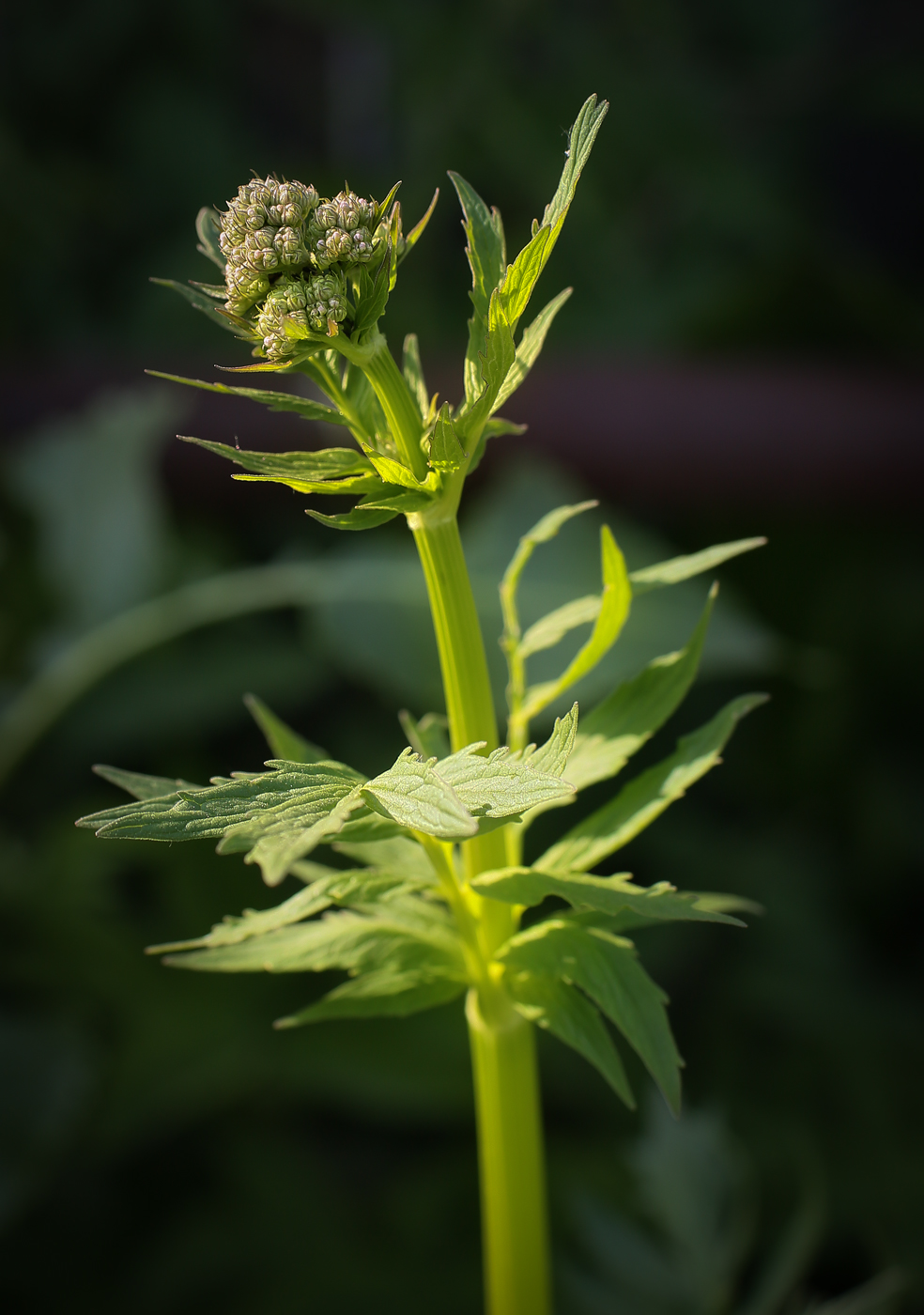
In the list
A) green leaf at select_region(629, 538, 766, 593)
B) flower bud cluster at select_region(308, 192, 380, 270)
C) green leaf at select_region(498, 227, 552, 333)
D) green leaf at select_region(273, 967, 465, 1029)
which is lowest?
green leaf at select_region(273, 967, 465, 1029)

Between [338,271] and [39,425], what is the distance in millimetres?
724

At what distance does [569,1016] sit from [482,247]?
16 centimetres

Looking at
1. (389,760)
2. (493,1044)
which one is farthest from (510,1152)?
(389,760)

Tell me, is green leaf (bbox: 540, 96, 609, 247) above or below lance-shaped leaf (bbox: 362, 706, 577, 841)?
above

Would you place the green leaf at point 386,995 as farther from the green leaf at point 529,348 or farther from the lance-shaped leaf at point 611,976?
the green leaf at point 529,348

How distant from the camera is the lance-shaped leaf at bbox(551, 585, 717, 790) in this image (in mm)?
249

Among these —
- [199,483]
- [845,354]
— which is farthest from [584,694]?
[845,354]

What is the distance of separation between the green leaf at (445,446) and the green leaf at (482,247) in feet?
0.08

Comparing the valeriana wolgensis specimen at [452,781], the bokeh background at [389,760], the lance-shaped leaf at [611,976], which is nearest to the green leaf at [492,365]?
the valeriana wolgensis specimen at [452,781]

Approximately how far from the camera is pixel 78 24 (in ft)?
4.33

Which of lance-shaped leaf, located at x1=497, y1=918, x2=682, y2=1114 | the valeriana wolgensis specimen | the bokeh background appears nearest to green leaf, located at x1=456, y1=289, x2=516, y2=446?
the valeriana wolgensis specimen

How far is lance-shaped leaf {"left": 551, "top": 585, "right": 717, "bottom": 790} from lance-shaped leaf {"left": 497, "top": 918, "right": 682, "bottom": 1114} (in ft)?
0.11

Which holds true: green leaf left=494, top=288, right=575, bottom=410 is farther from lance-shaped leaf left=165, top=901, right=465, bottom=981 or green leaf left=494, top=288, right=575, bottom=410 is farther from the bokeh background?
the bokeh background

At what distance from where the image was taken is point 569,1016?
24 centimetres
